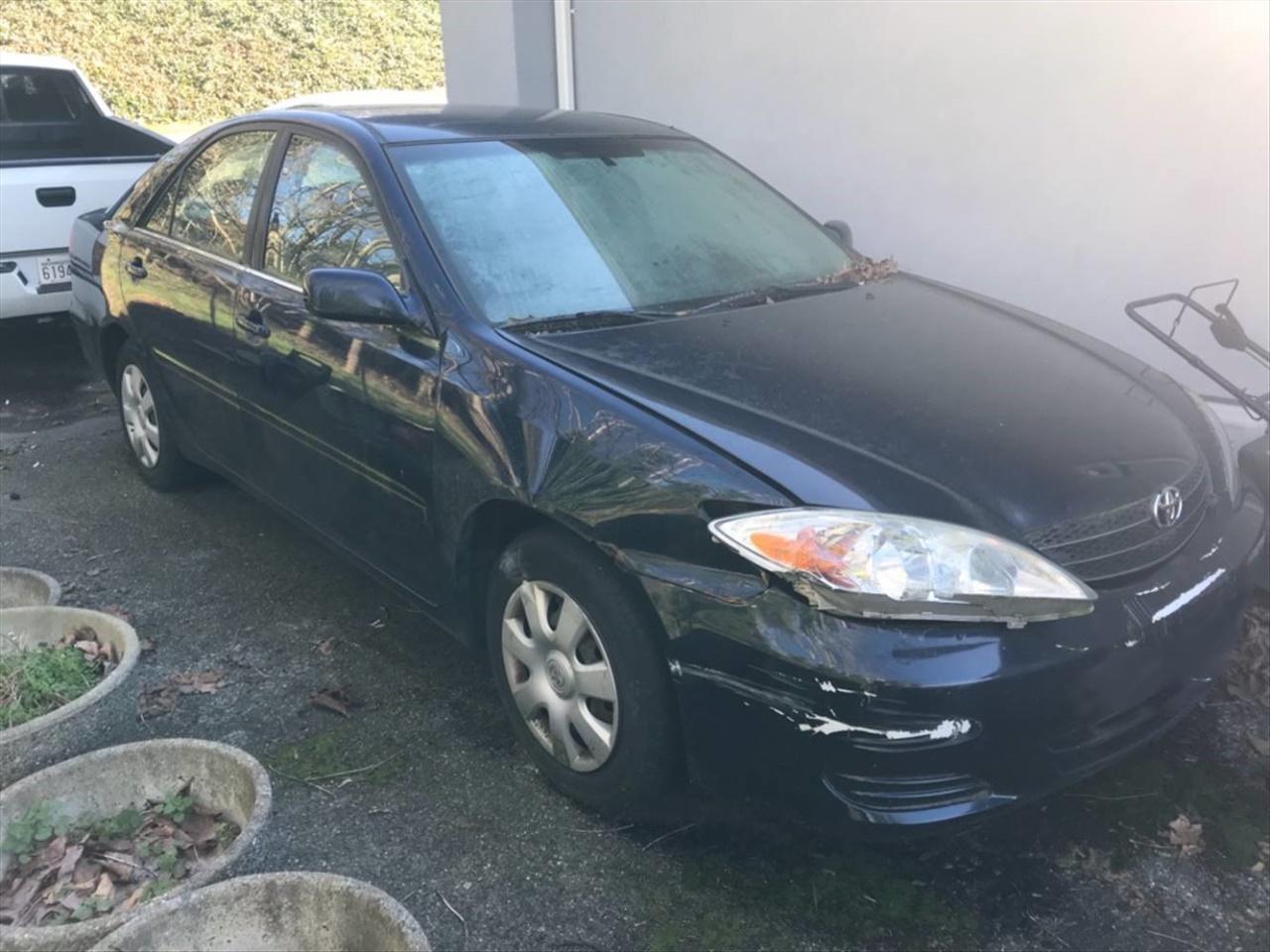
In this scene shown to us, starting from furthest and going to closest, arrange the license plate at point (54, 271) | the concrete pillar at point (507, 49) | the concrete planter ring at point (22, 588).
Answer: the concrete pillar at point (507, 49), the license plate at point (54, 271), the concrete planter ring at point (22, 588)

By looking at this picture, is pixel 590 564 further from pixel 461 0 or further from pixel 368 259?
pixel 461 0

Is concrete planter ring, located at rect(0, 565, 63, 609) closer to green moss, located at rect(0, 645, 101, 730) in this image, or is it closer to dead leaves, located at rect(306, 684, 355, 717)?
green moss, located at rect(0, 645, 101, 730)

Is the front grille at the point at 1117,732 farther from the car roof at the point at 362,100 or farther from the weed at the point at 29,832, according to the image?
the car roof at the point at 362,100

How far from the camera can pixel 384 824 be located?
108 inches

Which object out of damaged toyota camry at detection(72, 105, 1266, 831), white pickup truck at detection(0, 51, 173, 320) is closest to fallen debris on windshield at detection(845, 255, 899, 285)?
damaged toyota camry at detection(72, 105, 1266, 831)

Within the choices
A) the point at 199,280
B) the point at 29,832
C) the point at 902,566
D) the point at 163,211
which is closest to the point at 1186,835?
the point at 902,566

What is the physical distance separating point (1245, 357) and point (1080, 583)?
105 inches

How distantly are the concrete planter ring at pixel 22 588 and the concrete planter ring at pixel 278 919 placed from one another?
1872 millimetres

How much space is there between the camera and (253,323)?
356 centimetres

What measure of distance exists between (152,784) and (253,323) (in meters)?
1.54

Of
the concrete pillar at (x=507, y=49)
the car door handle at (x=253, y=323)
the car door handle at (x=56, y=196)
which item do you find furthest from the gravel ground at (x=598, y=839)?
the concrete pillar at (x=507, y=49)

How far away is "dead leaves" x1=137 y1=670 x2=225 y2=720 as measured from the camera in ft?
10.5

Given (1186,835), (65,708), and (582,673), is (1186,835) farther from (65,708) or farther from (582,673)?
(65,708)

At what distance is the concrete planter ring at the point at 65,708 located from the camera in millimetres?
2654
